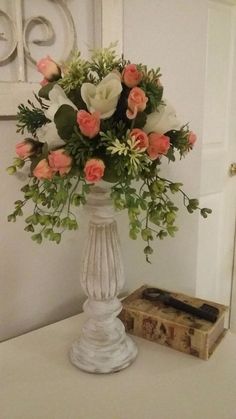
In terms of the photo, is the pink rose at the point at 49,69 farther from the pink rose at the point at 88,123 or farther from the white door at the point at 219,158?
the white door at the point at 219,158

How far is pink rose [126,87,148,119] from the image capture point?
580 millimetres

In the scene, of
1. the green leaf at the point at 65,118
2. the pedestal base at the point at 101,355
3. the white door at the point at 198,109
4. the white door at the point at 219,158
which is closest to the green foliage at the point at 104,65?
the green leaf at the point at 65,118

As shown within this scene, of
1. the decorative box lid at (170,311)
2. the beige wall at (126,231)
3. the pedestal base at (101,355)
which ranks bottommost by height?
the pedestal base at (101,355)

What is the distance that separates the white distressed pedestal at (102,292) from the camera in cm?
74

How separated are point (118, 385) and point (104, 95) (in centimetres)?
55

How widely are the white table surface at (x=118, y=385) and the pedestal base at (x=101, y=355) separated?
14mm

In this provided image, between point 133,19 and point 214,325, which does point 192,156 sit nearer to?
point 133,19

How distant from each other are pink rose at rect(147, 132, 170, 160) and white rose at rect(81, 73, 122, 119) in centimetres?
8

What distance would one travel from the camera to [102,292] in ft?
2.47

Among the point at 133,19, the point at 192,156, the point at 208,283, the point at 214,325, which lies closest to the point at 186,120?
the point at 192,156

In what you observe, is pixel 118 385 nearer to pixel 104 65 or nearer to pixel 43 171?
pixel 43 171

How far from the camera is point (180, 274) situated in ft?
4.17

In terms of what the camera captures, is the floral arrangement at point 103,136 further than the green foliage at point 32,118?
No

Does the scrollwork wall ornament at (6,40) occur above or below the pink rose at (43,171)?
above
